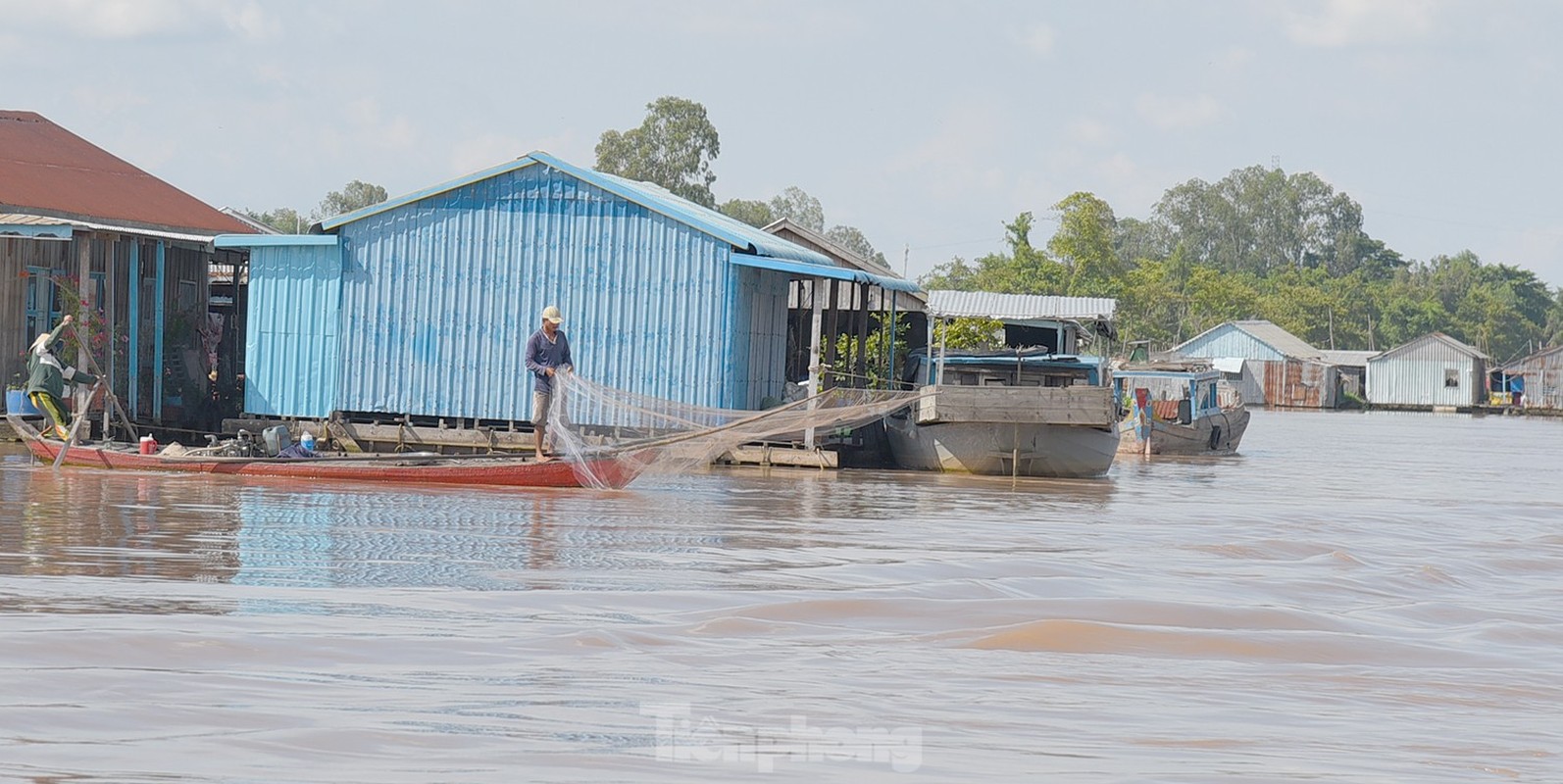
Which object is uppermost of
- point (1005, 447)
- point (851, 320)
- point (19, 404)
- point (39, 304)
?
point (851, 320)

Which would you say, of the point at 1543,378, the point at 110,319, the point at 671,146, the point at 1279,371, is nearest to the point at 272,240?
the point at 110,319

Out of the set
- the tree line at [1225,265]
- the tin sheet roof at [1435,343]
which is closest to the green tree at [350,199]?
the tree line at [1225,265]

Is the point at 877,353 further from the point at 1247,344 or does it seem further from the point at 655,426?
the point at 1247,344

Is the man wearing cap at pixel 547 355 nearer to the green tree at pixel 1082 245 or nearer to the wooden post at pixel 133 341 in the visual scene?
the wooden post at pixel 133 341

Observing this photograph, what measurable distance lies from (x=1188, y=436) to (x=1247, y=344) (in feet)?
141

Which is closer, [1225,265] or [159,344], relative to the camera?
[159,344]

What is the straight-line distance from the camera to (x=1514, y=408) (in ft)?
216

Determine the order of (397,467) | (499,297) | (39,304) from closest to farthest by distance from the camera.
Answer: (397,467) < (499,297) < (39,304)

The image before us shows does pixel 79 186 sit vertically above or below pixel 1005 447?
above

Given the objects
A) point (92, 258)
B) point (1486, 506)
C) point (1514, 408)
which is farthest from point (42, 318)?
point (1514, 408)

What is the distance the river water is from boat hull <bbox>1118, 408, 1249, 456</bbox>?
13.9 meters

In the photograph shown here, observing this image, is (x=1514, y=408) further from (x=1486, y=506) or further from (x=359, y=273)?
(x=359, y=273)

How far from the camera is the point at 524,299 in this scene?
19.0m

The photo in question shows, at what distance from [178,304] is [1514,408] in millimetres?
58106
